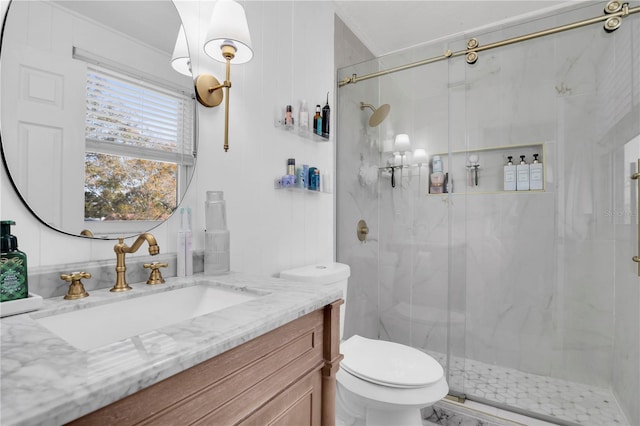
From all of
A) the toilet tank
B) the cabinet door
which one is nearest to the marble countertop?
the cabinet door

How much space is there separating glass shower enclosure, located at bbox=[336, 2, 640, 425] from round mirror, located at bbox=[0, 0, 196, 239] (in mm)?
1333

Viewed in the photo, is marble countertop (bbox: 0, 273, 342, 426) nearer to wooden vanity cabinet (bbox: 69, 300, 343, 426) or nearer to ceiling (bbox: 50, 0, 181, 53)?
wooden vanity cabinet (bbox: 69, 300, 343, 426)

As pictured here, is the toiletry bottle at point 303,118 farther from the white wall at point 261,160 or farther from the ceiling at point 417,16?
the ceiling at point 417,16

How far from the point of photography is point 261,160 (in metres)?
1.48

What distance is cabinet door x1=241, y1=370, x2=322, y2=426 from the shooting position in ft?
2.30

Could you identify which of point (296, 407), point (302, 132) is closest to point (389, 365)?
point (296, 407)

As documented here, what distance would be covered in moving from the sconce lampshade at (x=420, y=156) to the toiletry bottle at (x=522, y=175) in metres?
0.64

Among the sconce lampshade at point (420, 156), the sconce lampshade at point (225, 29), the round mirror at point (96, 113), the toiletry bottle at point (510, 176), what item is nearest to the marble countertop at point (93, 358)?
the round mirror at point (96, 113)

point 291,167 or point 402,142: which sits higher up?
point 402,142

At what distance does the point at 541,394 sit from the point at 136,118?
8.37 ft

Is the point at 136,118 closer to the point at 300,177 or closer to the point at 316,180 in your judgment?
the point at 300,177

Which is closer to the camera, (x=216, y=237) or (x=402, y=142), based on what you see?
(x=216, y=237)

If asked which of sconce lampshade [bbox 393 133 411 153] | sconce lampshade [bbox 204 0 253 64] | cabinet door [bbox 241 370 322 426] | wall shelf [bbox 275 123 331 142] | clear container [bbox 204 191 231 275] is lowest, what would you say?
cabinet door [bbox 241 370 322 426]

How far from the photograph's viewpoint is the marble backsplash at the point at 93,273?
2.61 feet
